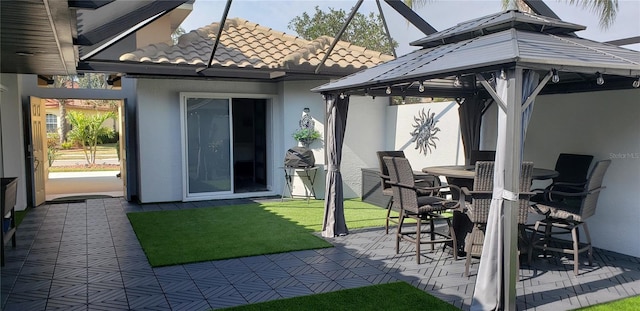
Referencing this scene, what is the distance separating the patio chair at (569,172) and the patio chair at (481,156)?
1.00 meters

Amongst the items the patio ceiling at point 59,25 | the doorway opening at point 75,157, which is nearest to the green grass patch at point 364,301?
the patio ceiling at point 59,25

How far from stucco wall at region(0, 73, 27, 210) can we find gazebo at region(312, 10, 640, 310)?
7.14 metres

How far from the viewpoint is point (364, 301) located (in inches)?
172

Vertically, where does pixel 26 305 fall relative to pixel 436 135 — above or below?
below

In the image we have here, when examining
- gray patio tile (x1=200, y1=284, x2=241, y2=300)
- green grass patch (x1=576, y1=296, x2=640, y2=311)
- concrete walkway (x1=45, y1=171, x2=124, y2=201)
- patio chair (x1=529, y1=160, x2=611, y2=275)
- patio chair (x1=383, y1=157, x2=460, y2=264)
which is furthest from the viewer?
concrete walkway (x1=45, y1=171, x2=124, y2=201)

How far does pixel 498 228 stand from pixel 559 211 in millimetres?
1893

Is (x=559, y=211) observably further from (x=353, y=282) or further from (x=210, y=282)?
(x=210, y=282)

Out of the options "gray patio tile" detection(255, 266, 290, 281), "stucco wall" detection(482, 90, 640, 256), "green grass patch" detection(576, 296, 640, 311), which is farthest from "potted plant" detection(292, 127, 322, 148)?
"green grass patch" detection(576, 296, 640, 311)

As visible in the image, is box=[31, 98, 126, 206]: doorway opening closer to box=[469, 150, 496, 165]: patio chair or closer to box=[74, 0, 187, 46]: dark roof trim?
box=[74, 0, 187, 46]: dark roof trim

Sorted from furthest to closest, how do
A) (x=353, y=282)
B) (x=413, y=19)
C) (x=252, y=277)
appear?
(x=413, y=19), (x=252, y=277), (x=353, y=282)

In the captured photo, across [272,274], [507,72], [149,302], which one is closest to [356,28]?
[272,274]

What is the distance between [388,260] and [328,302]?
5.39 feet

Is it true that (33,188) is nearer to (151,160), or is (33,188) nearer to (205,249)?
(151,160)

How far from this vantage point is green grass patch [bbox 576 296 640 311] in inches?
164
